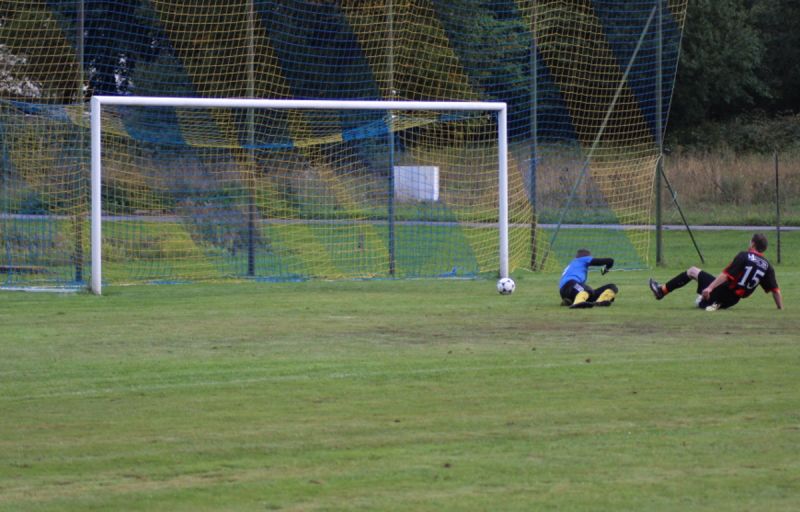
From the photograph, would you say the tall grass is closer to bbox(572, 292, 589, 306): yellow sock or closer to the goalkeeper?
the goalkeeper

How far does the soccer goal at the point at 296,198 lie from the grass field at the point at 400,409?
6.84m

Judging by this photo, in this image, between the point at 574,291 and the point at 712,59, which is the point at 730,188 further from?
the point at 574,291

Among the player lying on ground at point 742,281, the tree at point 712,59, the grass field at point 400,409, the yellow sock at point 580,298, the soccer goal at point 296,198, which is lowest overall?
the grass field at point 400,409

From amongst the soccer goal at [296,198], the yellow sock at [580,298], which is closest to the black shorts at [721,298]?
the yellow sock at [580,298]

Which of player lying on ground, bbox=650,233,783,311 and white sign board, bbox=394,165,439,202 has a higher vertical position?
white sign board, bbox=394,165,439,202

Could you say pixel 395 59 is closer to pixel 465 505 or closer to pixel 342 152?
pixel 342 152

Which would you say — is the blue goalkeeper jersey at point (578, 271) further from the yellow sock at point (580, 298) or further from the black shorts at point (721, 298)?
the black shorts at point (721, 298)

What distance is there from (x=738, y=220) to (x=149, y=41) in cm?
1960

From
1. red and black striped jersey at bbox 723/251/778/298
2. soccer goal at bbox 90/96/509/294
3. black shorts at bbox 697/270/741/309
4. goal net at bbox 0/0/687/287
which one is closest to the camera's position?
red and black striped jersey at bbox 723/251/778/298

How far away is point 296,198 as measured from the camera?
25422 millimetres

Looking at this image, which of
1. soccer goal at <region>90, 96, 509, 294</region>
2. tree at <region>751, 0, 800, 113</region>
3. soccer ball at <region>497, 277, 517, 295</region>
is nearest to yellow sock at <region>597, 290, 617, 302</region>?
soccer ball at <region>497, 277, 517, 295</region>

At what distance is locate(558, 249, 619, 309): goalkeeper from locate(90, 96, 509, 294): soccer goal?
4334mm

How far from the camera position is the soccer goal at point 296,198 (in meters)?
23.0

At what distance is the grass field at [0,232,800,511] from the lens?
680 cm
